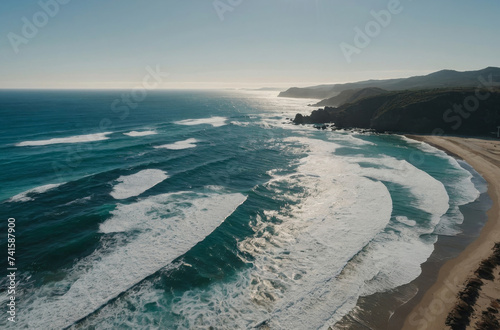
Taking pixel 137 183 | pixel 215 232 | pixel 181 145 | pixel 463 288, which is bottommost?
pixel 181 145

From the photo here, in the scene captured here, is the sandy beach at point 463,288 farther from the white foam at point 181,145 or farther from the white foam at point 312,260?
the white foam at point 181,145

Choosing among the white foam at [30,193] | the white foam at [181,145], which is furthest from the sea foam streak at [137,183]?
the white foam at [181,145]

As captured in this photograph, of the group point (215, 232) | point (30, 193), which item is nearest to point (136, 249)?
point (215, 232)

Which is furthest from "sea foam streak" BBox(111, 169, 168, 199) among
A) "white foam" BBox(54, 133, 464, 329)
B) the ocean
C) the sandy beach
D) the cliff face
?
the cliff face

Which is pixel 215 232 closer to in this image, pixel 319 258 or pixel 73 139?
pixel 319 258

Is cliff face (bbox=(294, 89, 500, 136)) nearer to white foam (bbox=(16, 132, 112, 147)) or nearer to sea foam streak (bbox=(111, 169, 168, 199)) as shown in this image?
sea foam streak (bbox=(111, 169, 168, 199))

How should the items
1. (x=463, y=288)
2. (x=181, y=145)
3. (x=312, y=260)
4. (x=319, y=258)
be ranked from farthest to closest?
(x=181, y=145), (x=319, y=258), (x=312, y=260), (x=463, y=288)
